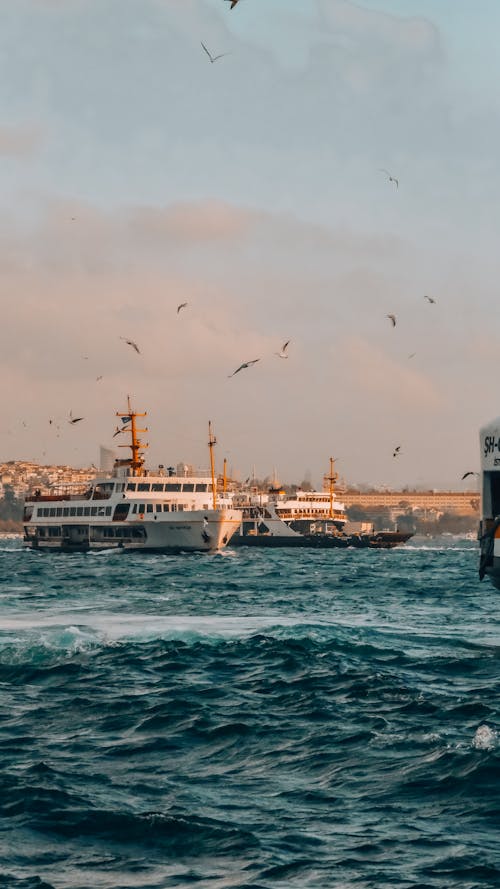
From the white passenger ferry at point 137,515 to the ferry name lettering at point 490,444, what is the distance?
7235 cm

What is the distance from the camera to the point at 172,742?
18734mm

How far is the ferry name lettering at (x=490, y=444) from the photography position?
41.9m

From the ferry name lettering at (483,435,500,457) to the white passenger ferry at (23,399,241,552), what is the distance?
7235cm

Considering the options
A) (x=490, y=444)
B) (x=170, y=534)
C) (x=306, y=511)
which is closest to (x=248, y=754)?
(x=490, y=444)

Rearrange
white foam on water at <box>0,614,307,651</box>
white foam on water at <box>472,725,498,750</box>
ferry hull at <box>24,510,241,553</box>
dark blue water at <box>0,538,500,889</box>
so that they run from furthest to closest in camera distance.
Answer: ferry hull at <box>24,510,241,553</box>, white foam on water at <box>0,614,307,651</box>, white foam on water at <box>472,725,498,750</box>, dark blue water at <box>0,538,500,889</box>

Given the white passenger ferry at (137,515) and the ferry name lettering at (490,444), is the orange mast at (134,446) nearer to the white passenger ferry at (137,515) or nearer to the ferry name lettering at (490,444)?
the white passenger ferry at (137,515)

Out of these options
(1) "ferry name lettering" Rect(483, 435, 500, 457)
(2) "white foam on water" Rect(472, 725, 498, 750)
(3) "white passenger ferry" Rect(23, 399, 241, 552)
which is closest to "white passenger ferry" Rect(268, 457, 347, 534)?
(3) "white passenger ferry" Rect(23, 399, 241, 552)

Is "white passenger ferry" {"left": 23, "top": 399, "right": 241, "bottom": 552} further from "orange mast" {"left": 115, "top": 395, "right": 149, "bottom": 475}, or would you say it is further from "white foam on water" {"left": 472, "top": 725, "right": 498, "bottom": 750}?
"white foam on water" {"left": 472, "top": 725, "right": 498, "bottom": 750}

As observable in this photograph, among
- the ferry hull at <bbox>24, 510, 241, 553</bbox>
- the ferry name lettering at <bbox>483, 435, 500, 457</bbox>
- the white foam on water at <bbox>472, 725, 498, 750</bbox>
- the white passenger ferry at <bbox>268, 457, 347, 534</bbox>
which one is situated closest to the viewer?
the white foam on water at <bbox>472, 725, 498, 750</bbox>

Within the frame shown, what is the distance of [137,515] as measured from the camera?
117625 mm

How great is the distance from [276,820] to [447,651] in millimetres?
16900

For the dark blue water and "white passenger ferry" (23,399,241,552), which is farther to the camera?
"white passenger ferry" (23,399,241,552)

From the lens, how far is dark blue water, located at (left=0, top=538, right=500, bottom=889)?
1270 cm

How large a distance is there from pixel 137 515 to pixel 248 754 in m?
101
